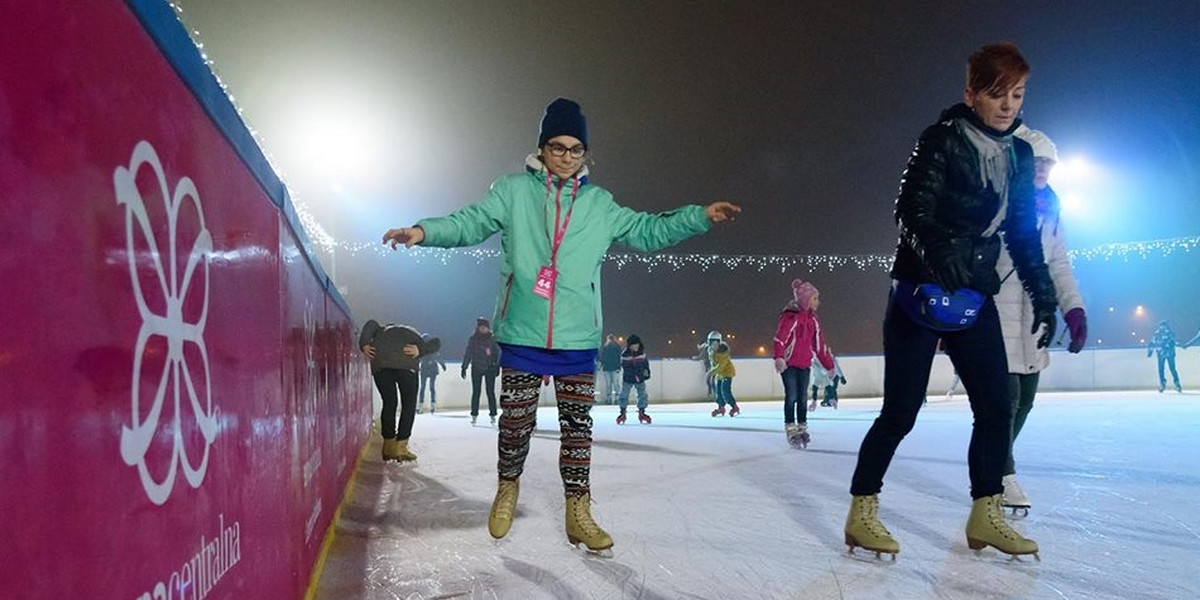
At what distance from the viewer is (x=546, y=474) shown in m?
5.09

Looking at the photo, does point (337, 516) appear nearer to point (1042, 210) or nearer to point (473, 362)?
point (1042, 210)

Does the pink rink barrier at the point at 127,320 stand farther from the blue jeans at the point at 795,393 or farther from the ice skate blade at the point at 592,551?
the blue jeans at the point at 795,393

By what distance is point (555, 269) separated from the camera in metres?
3.00

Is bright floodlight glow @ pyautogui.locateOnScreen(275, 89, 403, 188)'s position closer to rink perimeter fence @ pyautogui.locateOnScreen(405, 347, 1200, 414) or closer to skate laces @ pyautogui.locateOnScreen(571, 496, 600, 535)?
rink perimeter fence @ pyautogui.locateOnScreen(405, 347, 1200, 414)

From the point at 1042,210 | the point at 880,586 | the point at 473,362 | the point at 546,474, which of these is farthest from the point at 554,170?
the point at 473,362

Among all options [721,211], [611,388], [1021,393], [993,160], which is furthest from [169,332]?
[611,388]

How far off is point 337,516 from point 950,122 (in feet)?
9.58

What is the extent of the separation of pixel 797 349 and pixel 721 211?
4.26 meters

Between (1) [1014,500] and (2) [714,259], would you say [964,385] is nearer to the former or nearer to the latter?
(1) [1014,500]

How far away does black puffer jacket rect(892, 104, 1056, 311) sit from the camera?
8.50 feet

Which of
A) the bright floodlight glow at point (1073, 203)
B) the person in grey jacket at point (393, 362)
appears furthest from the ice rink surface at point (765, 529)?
the bright floodlight glow at point (1073, 203)

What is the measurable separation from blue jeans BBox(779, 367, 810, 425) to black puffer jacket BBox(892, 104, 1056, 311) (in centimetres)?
425

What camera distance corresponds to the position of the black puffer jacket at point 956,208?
2590 millimetres

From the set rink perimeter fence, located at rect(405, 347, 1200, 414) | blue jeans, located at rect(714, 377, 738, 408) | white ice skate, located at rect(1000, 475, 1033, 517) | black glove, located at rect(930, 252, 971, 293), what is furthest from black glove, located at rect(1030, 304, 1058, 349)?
rink perimeter fence, located at rect(405, 347, 1200, 414)
